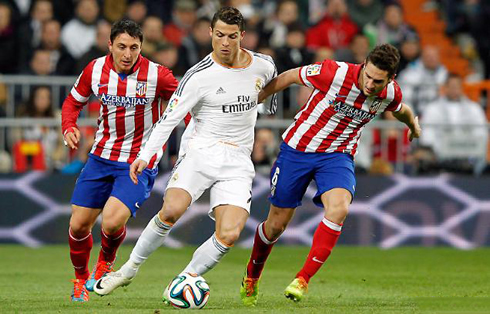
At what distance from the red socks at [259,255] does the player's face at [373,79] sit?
59.8 inches

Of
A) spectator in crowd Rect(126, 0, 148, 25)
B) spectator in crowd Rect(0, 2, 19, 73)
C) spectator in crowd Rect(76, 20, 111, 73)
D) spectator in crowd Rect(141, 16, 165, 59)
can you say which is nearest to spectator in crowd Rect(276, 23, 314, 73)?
spectator in crowd Rect(141, 16, 165, 59)

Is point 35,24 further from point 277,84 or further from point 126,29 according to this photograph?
point 277,84

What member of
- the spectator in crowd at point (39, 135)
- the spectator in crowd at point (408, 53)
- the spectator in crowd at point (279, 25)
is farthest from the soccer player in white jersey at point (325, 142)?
the spectator in crowd at point (408, 53)

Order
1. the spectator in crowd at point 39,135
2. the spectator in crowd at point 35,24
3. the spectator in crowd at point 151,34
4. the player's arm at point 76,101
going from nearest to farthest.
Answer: the player's arm at point 76,101 → the spectator in crowd at point 39,135 → the spectator in crowd at point 151,34 → the spectator in crowd at point 35,24

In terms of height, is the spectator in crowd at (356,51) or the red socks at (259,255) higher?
the spectator in crowd at (356,51)

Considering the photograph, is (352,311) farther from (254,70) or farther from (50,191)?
(50,191)

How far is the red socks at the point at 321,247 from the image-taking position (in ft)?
26.3

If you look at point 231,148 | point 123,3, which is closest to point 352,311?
point 231,148

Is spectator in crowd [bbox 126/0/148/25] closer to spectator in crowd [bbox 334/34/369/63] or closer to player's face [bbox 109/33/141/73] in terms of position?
spectator in crowd [bbox 334/34/369/63]

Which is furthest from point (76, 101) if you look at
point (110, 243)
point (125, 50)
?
point (110, 243)

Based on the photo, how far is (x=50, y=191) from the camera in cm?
1348

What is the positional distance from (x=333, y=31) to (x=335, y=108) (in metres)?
8.15

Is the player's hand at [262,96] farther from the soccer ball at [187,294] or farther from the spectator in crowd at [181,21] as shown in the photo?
the spectator in crowd at [181,21]

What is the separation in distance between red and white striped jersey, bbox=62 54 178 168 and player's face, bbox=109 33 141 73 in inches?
4.4
